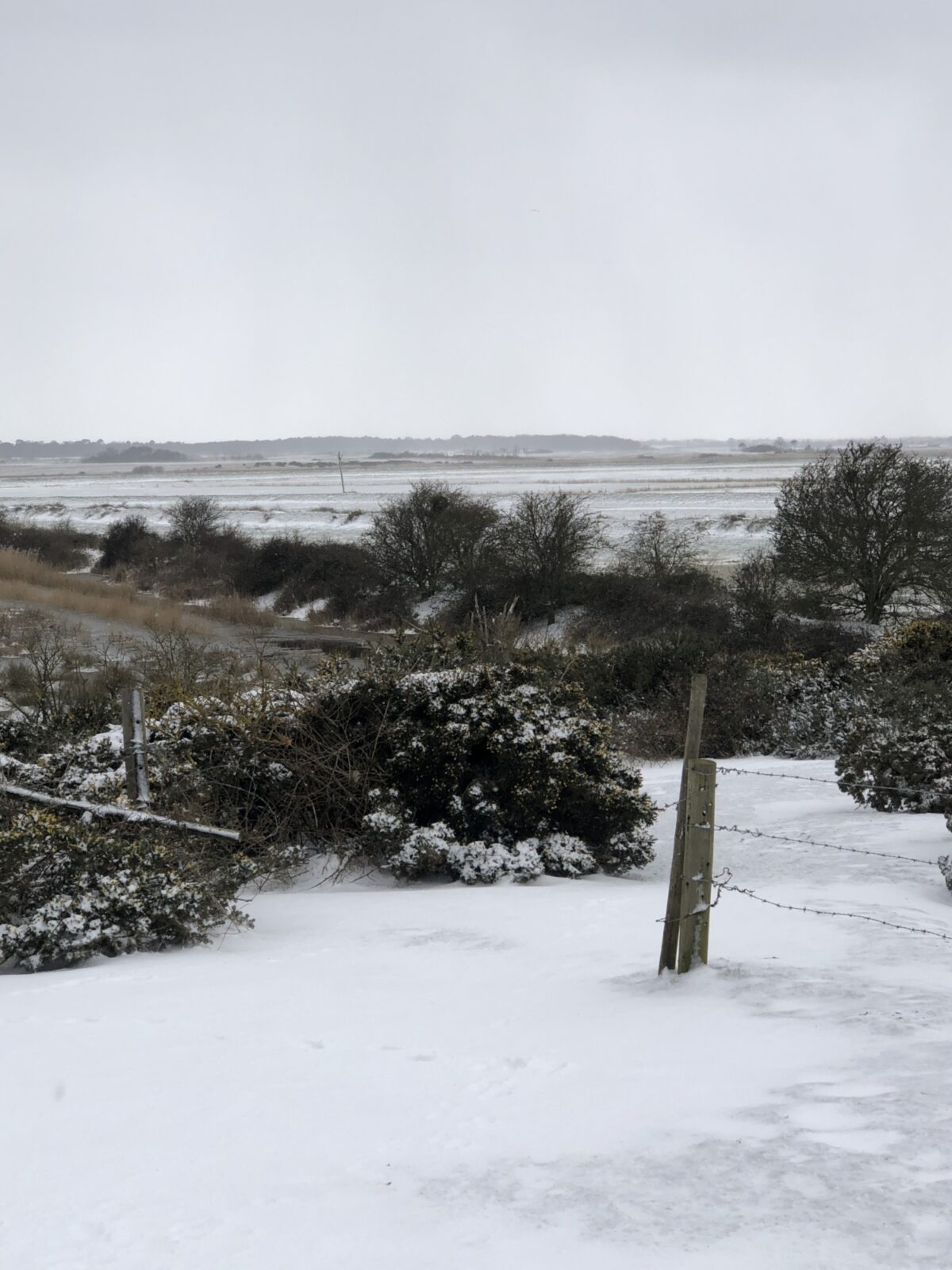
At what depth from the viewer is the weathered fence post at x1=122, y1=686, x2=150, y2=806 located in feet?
30.7

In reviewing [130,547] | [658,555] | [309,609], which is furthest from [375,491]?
[658,555]

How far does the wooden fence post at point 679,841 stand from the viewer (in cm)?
567

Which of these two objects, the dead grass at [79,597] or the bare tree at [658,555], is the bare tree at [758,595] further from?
the dead grass at [79,597]

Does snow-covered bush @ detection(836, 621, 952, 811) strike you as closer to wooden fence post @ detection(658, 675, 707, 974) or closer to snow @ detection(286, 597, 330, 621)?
wooden fence post @ detection(658, 675, 707, 974)

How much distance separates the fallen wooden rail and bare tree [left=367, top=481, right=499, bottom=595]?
27.1 m

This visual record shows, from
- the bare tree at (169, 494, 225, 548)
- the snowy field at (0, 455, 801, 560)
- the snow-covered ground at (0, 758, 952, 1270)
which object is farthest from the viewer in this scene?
the snowy field at (0, 455, 801, 560)

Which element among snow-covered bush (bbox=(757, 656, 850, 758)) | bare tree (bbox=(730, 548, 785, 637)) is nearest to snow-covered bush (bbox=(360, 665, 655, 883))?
snow-covered bush (bbox=(757, 656, 850, 758))

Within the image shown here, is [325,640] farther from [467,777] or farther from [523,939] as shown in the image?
[523,939]

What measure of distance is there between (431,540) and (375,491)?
4963 cm

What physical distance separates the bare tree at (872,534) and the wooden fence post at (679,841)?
24.1 m

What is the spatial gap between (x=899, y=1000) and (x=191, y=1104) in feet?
11.0

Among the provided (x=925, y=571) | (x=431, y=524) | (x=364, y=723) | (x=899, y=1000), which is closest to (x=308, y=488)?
(x=431, y=524)

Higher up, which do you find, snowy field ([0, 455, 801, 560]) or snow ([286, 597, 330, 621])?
snowy field ([0, 455, 801, 560])

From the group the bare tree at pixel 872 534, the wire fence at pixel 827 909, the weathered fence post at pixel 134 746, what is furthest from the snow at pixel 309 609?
the weathered fence post at pixel 134 746
